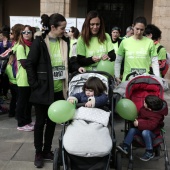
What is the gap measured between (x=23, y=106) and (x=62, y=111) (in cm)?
212

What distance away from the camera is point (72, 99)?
3453mm

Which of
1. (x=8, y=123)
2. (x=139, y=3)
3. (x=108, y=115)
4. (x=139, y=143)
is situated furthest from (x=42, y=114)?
(x=139, y=3)

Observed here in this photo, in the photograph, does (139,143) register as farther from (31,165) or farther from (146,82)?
(31,165)

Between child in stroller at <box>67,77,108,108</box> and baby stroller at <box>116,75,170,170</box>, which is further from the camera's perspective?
baby stroller at <box>116,75,170,170</box>

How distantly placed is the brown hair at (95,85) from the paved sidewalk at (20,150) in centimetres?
108

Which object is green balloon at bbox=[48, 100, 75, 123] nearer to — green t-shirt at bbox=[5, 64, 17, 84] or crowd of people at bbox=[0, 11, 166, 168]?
crowd of people at bbox=[0, 11, 166, 168]

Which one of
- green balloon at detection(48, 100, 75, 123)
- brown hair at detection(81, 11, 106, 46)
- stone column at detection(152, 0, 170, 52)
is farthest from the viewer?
stone column at detection(152, 0, 170, 52)

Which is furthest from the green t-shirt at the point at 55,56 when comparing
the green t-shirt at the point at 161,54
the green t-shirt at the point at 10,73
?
the green t-shirt at the point at 161,54

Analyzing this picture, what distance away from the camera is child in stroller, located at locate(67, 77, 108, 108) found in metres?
3.42

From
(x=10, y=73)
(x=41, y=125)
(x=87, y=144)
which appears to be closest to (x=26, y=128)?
(x=10, y=73)

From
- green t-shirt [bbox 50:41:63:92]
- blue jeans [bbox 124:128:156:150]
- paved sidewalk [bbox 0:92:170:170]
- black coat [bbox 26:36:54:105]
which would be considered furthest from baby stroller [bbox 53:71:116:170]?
paved sidewalk [bbox 0:92:170:170]

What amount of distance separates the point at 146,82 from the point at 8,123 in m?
2.95

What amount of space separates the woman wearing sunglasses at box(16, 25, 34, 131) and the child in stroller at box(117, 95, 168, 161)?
207cm

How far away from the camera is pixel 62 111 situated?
326 cm
